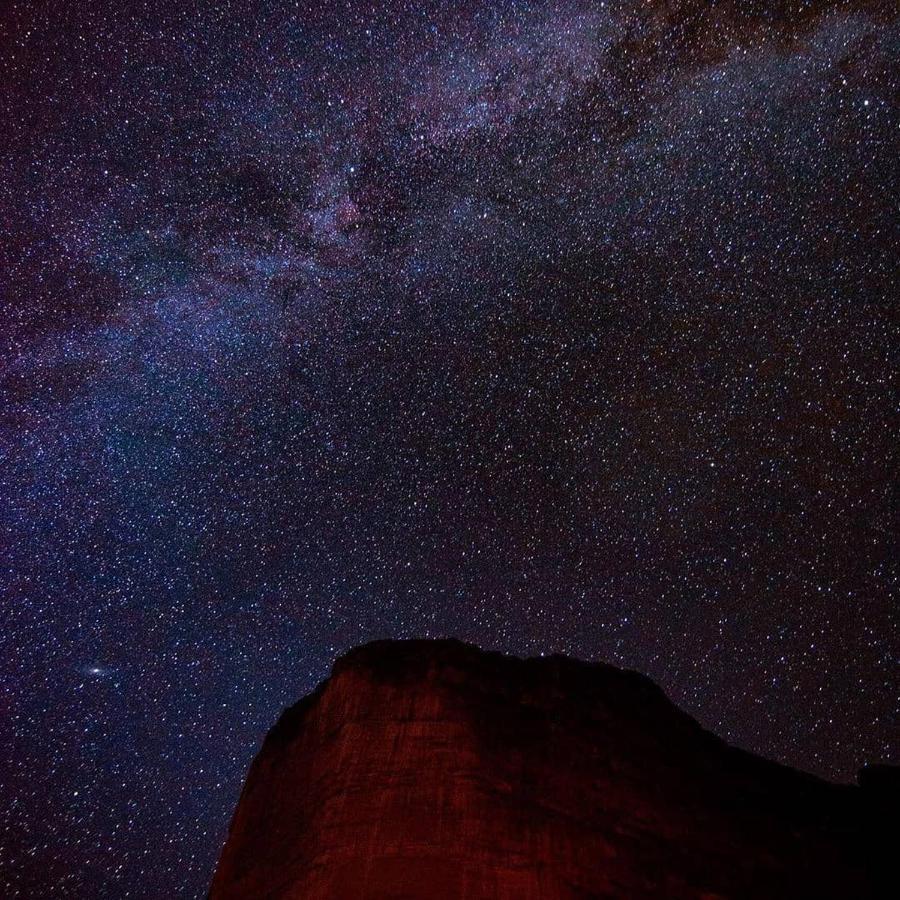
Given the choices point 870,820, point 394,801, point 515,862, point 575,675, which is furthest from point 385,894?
point 870,820

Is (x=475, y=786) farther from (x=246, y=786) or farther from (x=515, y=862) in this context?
(x=246, y=786)

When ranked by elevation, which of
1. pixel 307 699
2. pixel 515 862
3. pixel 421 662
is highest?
pixel 421 662

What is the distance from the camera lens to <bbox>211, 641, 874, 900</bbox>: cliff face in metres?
8.22

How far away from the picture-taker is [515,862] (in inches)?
325

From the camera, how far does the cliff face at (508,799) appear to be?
822 cm

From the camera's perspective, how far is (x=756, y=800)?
1146cm

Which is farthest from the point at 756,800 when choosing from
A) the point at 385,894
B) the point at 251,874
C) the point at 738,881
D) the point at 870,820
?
the point at 251,874

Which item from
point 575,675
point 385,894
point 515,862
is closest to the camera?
point 385,894

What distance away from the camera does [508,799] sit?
348 inches

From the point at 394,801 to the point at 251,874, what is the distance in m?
2.74

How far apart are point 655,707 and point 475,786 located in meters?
4.36

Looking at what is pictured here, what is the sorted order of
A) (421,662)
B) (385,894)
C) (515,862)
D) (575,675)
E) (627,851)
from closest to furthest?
(385,894) → (515,862) → (627,851) → (421,662) → (575,675)

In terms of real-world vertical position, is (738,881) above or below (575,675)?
below

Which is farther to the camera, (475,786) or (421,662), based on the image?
(421,662)
